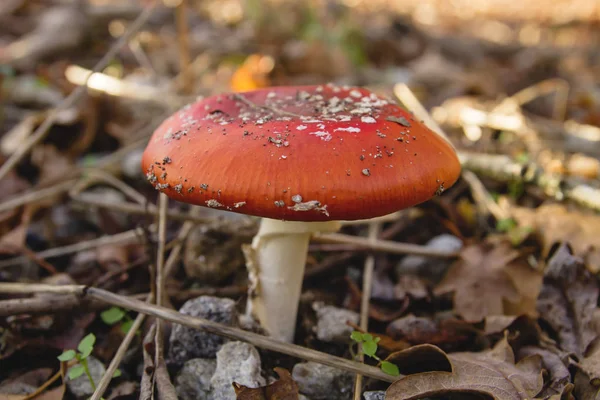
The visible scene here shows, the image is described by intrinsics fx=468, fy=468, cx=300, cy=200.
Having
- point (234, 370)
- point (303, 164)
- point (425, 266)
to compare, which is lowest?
point (425, 266)

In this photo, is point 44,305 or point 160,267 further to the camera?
point 160,267

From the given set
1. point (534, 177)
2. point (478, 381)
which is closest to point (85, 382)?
point (478, 381)

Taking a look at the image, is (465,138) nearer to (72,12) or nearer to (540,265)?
(540,265)

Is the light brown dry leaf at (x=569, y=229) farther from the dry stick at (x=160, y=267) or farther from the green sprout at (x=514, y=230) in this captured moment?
the dry stick at (x=160, y=267)

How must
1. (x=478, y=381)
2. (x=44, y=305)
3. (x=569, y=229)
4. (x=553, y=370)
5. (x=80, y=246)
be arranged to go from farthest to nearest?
(x=80, y=246)
(x=569, y=229)
(x=44, y=305)
(x=553, y=370)
(x=478, y=381)

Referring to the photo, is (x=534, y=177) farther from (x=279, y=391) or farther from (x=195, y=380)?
(x=195, y=380)

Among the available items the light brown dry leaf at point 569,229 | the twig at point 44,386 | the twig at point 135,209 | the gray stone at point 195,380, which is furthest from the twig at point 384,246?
the twig at point 44,386
